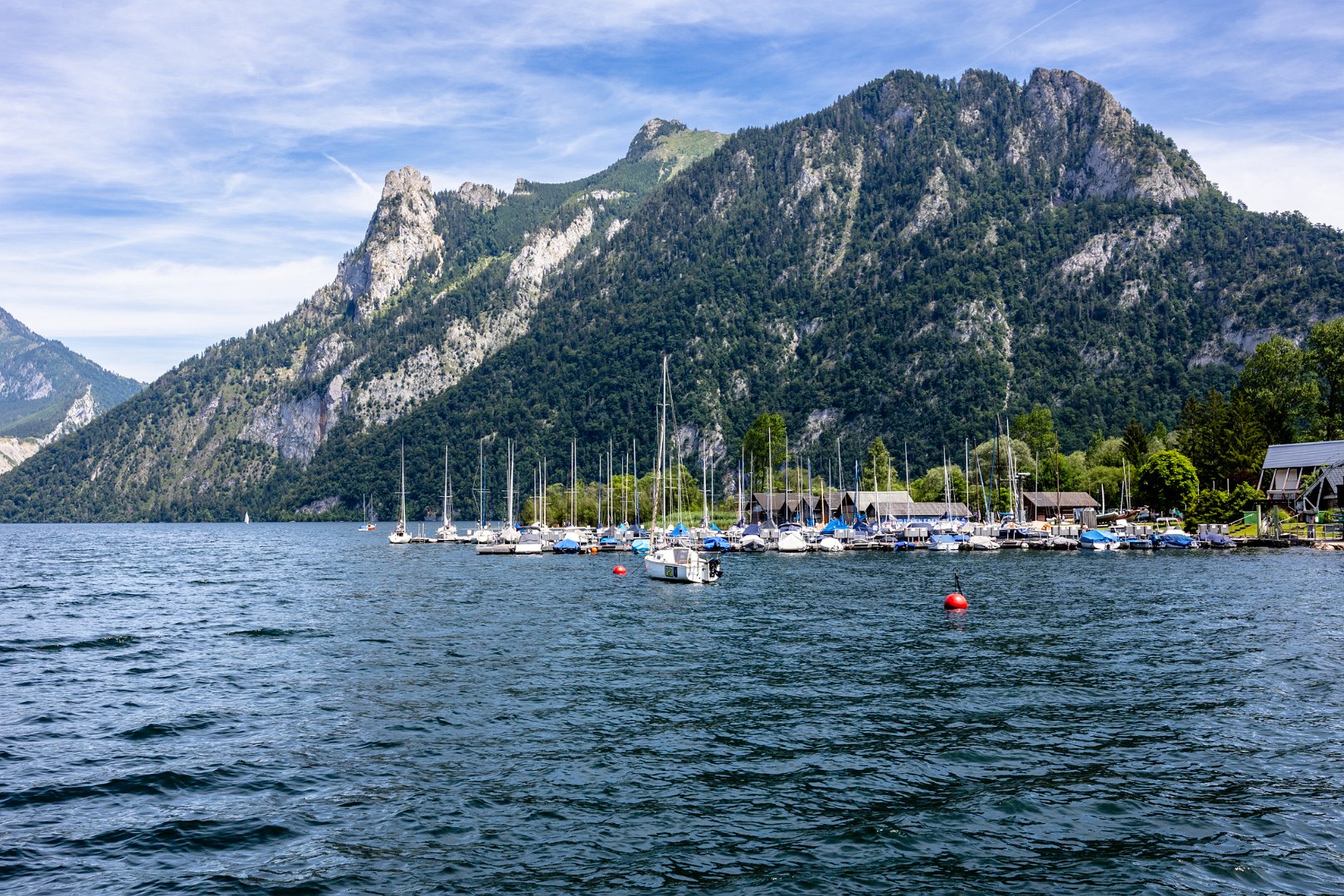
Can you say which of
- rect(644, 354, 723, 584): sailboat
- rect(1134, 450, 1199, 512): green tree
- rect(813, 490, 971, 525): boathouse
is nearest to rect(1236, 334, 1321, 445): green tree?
A: rect(1134, 450, 1199, 512): green tree

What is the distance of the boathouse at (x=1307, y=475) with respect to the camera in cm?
12725

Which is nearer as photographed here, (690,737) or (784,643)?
(690,737)

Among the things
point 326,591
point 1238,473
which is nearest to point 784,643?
point 326,591

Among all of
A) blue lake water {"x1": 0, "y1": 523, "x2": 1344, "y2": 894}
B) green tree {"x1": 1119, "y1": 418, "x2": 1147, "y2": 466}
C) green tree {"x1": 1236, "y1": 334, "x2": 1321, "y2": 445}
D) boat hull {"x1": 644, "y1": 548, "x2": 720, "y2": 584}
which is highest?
green tree {"x1": 1236, "y1": 334, "x2": 1321, "y2": 445}

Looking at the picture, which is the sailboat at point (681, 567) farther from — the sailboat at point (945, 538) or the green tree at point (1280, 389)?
the green tree at point (1280, 389)

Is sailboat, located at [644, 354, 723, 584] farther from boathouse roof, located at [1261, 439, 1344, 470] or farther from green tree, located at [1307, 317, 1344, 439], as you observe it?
green tree, located at [1307, 317, 1344, 439]

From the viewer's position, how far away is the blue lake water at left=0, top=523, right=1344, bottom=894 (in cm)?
1884

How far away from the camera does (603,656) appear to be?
1735 inches

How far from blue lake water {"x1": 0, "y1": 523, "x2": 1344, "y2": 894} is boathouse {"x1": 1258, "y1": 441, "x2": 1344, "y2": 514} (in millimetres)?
83873

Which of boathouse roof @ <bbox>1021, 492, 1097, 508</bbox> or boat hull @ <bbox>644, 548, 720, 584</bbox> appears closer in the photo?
boat hull @ <bbox>644, 548, 720, 584</bbox>

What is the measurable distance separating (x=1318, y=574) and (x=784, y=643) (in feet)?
190

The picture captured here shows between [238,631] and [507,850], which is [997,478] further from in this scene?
[507,850]

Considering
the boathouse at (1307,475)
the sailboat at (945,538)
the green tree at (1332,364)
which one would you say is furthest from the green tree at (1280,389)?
the sailboat at (945,538)

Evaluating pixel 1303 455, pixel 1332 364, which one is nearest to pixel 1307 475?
pixel 1303 455
